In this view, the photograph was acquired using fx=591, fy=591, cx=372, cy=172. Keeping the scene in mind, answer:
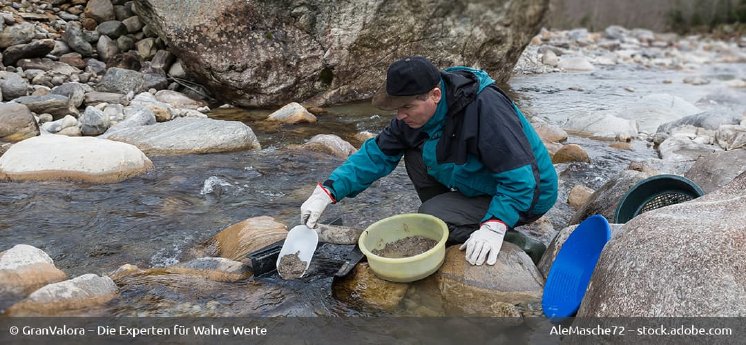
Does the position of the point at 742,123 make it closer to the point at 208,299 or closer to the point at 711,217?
the point at 711,217

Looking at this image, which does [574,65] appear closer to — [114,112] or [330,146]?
[330,146]

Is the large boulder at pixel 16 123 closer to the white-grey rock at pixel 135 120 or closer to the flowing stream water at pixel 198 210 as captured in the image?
the white-grey rock at pixel 135 120

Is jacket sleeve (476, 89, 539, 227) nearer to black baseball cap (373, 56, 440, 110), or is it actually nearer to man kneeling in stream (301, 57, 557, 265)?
man kneeling in stream (301, 57, 557, 265)

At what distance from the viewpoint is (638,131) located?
8.79 meters

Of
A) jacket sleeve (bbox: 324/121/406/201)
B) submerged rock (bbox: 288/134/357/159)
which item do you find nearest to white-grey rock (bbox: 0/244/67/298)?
jacket sleeve (bbox: 324/121/406/201)

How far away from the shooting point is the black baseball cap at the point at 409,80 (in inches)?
121

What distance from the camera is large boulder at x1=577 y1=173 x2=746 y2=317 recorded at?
228 centimetres

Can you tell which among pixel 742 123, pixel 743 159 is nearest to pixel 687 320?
pixel 743 159

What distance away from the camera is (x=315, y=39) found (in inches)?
374

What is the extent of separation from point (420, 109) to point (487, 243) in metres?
0.81

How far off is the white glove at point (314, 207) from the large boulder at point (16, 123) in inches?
185

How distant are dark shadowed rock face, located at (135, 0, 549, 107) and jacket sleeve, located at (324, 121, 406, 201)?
5810 millimetres

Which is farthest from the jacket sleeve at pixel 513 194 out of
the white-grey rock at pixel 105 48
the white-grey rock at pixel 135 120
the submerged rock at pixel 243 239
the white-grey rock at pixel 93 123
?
the white-grey rock at pixel 105 48

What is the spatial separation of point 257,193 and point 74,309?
8.28 feet
